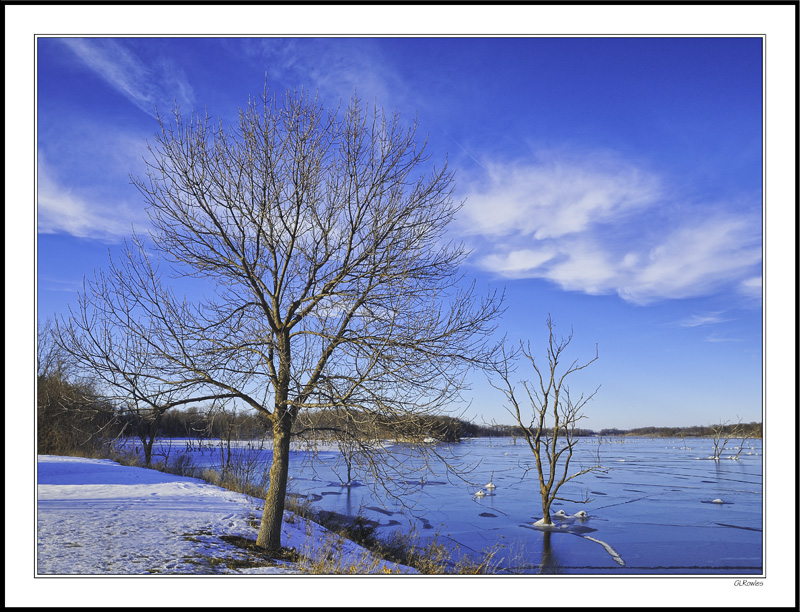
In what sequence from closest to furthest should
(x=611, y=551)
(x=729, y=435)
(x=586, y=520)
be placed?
(x=611, y=551) < (x=586, y=520) < (x=729, y=435)

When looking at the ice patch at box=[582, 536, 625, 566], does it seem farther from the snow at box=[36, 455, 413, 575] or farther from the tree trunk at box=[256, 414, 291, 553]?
the tree trunk at box=[256, 414, 291, 553]

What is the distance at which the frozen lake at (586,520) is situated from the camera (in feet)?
37.0

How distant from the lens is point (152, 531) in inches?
320

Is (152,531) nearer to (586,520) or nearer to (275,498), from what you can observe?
(275,498)

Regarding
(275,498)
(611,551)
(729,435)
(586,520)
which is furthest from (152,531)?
(729,435)

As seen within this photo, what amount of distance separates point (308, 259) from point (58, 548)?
546cm

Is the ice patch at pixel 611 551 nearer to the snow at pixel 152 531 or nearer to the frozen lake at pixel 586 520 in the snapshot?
the frozen lake at pixel 586 520

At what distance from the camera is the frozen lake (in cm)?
1128

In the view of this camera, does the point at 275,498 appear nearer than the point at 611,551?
Yes

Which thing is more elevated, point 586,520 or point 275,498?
point 275,498

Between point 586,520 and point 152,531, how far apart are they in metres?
14.0
